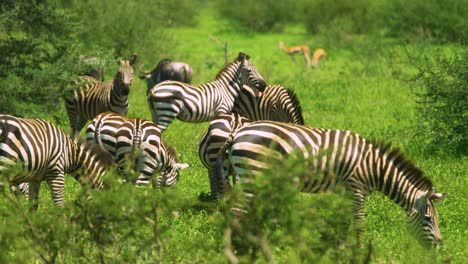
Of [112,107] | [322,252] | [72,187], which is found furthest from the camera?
[112,107]

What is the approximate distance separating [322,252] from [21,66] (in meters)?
9.02

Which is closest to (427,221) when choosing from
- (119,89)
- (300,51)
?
(119,89)

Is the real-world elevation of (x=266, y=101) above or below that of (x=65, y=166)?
above

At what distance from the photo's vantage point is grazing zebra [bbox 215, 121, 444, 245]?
7.42 meters

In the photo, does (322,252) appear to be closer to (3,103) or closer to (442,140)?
(442,140)

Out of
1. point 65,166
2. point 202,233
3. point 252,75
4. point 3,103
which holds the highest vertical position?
point 252,75

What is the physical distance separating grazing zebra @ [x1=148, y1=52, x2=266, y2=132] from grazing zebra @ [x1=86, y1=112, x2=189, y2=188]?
2645 millimetres

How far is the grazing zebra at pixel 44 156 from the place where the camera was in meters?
7.91

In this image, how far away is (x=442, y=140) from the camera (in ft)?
→ 40.8

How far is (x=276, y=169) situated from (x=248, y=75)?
785 cm

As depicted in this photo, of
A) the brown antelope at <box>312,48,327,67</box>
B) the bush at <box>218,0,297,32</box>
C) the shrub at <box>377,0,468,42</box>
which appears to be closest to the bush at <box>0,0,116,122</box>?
the brown antelope at <box>312,48,327,67</box>

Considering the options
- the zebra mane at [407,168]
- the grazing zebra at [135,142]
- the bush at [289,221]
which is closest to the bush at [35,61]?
the grazing zebra at [135,142]

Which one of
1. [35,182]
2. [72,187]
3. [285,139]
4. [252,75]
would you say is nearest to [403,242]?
[285,139]

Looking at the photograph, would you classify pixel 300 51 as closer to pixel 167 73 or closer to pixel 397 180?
pixel 167 73
